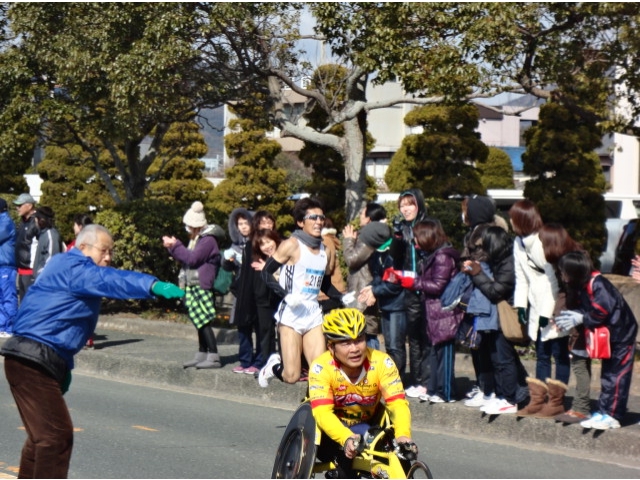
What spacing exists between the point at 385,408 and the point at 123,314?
462 inches

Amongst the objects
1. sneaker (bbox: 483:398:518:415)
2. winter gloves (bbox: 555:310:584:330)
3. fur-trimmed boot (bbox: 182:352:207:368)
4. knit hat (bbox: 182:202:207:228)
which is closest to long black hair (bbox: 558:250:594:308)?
winter gloves (bbox: 555:310:584:330)

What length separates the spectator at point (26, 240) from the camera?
50.5 ft

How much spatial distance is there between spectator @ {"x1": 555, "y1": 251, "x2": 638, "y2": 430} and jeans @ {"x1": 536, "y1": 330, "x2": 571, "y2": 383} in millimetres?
710

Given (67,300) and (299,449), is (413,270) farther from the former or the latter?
(67,300)

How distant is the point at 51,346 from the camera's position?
6504 millimetres

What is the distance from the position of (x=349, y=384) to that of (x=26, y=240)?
33.4 ft

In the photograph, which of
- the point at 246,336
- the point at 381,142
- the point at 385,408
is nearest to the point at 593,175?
the point at 246,336

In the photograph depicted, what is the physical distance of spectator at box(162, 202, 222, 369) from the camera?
1249 centimetres

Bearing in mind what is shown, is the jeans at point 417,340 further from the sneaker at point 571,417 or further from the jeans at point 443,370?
the sneaker at point 571,417

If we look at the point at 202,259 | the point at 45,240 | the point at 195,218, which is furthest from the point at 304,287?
the point at 45,240

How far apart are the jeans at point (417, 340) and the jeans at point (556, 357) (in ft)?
4.41

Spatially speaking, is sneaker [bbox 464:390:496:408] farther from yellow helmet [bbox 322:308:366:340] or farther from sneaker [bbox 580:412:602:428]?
yellow helmet [bbox 322:308:366:340]

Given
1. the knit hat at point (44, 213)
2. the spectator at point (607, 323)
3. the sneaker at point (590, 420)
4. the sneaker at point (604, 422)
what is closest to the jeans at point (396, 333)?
the spectator at point (607, 323)

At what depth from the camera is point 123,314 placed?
1764cm
